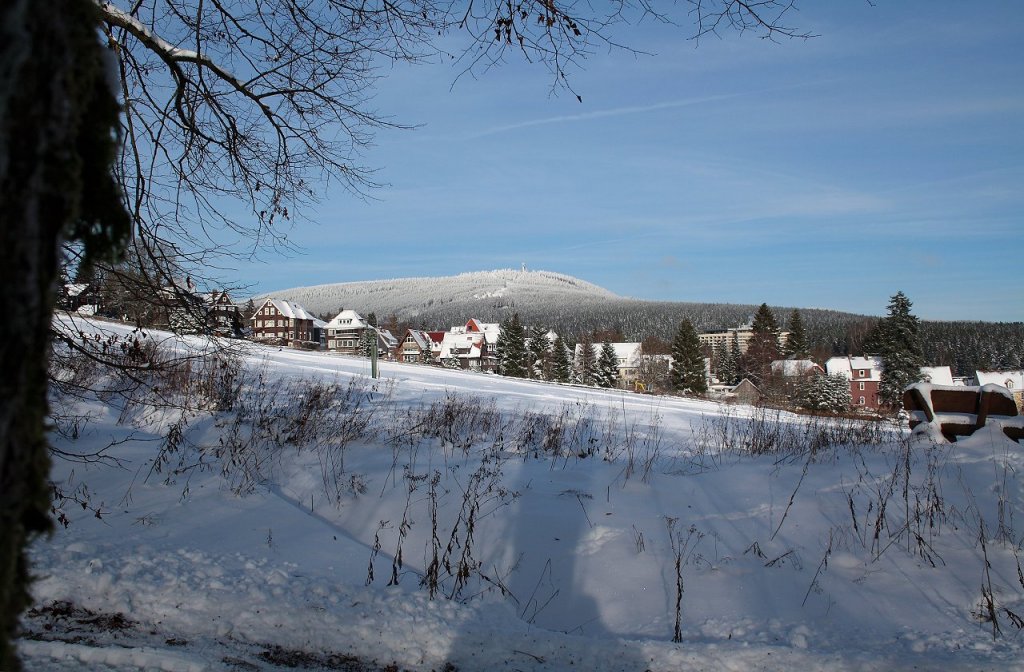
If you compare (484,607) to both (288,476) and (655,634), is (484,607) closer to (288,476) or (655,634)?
(655,634)

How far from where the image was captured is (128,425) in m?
7.19

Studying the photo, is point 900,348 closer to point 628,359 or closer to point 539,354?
point 539,354

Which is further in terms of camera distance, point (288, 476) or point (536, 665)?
point (288, 476)

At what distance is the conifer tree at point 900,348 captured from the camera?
43.9 metres

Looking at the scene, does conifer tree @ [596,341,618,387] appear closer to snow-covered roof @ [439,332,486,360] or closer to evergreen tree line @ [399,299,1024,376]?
evergreen tree line @ [399,299,1024,376]

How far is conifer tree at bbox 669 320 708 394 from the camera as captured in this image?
53.7 meters

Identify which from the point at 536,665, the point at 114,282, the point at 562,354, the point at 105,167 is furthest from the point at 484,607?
the point at 562,354

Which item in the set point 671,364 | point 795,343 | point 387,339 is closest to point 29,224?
point 671,364

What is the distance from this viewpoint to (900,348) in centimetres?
4438

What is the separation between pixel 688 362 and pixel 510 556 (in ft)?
171

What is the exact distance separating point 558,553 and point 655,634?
113 centimetres

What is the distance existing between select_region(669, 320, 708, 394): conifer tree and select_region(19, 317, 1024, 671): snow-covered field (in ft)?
156

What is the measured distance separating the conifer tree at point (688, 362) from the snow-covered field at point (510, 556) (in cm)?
4766

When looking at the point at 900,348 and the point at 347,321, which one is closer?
the point at 900,348
